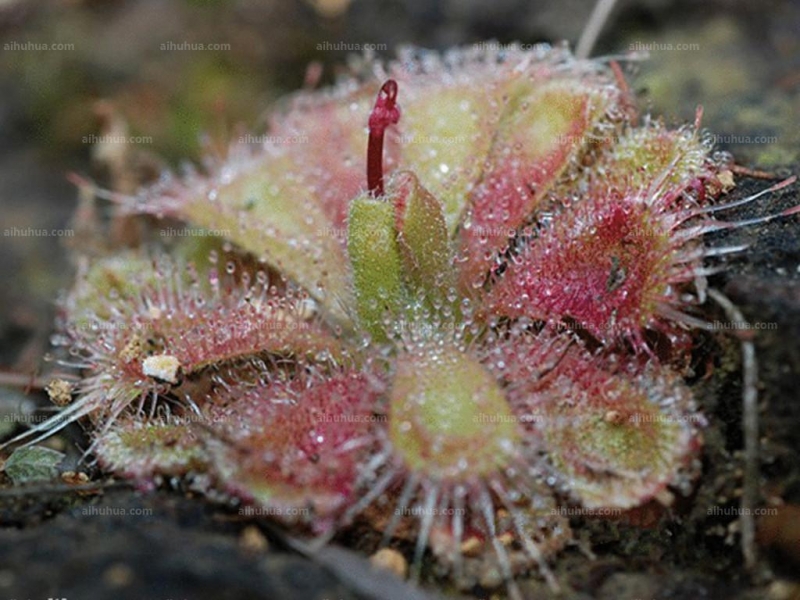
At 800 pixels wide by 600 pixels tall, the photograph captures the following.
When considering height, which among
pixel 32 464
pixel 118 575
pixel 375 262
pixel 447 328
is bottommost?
pixel 118 575

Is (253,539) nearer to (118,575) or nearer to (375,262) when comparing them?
(118,575)

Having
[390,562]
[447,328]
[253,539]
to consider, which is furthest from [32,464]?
[447,328]

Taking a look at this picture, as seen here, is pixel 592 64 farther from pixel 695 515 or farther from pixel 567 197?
pixel 695 515

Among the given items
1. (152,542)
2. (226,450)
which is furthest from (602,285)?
(152,542)

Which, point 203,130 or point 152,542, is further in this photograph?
point 203,130

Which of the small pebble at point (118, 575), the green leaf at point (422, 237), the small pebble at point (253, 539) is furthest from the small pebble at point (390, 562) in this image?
the green leaf at point (422, 237)

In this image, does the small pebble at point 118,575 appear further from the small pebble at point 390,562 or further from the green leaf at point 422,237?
the green leaf at point 422,237

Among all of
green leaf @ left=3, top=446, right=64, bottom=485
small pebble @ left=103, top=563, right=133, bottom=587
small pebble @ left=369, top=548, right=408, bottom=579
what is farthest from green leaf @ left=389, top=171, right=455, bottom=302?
green leaf @ left=3, top=446, right=64, bottom=485
